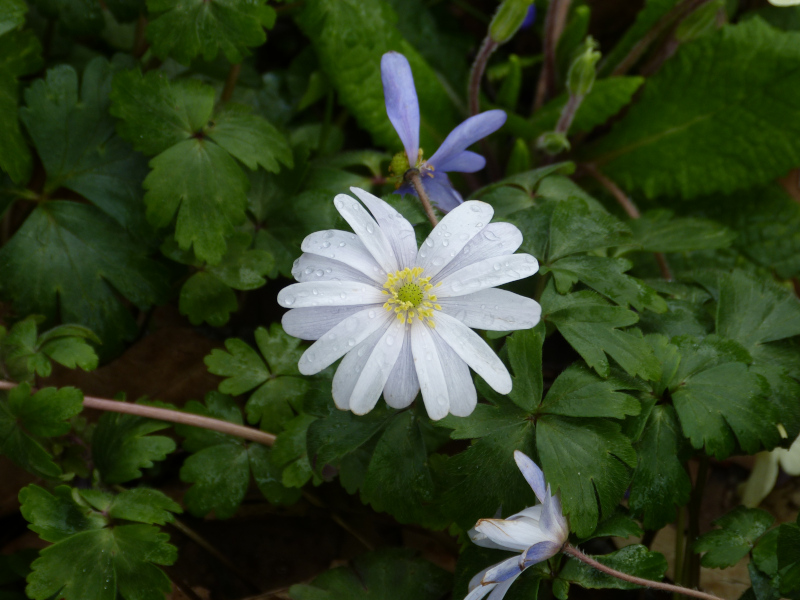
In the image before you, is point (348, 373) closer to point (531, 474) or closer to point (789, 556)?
point (531, 474)

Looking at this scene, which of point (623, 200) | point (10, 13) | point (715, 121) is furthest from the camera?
point (715, 121)

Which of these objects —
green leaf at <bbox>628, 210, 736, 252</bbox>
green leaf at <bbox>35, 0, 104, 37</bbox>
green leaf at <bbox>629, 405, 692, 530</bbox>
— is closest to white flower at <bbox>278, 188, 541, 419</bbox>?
green leaf at <bbox>629, 405, 692, 530</bbox>

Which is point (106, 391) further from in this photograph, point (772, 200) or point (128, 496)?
point (772, 200)

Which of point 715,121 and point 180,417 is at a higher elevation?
point 715,121

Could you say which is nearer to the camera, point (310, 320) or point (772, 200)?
point (310, 320)

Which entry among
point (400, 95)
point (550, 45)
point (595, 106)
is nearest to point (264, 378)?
point (400, 95)

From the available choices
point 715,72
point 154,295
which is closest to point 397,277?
point 154,295
